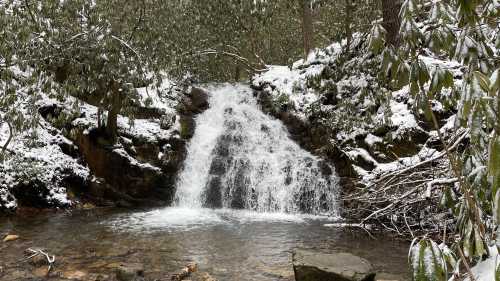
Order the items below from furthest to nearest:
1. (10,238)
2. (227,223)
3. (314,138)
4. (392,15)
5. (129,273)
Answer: (314,138) → (392,15) → (227,223) → (10,238) → (129,273)

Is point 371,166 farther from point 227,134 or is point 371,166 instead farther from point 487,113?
point 487,113

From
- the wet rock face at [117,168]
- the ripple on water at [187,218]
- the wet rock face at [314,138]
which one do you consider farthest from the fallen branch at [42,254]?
the wet rock face at [314,138]

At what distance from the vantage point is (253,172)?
13.1 m

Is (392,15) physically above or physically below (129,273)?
above

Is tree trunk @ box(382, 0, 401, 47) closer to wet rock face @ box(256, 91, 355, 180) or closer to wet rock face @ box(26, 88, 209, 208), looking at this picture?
wet rock face @ box(256, 91, 355, 180)

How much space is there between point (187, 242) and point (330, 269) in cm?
390

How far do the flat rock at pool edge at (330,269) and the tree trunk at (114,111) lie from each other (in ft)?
22.0

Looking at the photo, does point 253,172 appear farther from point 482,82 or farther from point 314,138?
point 482,82

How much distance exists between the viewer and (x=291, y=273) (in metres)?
6.91

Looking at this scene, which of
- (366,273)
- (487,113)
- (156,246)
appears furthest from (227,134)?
(487,113)

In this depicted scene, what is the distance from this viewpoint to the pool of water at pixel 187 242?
Answer: 720 cm

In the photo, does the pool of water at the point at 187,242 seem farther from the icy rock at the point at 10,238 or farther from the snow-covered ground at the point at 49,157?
the snow-covered ground at the point at 49,157

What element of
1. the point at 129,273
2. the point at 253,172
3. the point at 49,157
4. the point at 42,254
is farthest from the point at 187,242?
the point at 49,157

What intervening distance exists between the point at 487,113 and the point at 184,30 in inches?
617
